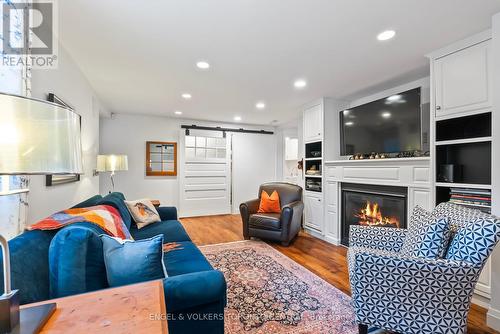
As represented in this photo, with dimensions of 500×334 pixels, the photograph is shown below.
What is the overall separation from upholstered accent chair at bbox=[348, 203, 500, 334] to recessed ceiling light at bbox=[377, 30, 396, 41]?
60.7 inches

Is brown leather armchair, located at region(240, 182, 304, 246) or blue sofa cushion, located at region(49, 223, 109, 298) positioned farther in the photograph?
brown leather armchair, located at region(240, 182, 304, 246)

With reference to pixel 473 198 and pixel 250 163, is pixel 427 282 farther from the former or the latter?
pixel 250 163

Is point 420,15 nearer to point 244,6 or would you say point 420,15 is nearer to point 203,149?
point 244,6

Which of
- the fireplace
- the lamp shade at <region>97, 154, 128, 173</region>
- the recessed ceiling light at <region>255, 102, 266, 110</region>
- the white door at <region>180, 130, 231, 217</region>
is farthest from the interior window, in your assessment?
the fireplace

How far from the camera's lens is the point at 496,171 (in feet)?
5.62

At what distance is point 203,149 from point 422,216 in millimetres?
4547

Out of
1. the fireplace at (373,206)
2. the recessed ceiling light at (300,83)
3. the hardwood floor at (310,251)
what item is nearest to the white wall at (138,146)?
the hardwood floor at (310,251)

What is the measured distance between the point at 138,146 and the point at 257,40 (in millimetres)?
3942

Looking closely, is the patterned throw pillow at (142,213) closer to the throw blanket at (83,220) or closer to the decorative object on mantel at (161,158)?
the throw blanket at (83,220)

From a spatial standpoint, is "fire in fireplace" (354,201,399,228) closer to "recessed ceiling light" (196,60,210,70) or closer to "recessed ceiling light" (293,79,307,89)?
"recessed ceiling light" (293,79,307,89)

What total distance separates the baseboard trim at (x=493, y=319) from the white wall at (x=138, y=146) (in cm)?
500

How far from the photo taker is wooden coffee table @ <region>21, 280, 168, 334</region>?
688 mm

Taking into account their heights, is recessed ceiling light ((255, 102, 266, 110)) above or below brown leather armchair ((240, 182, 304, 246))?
above
